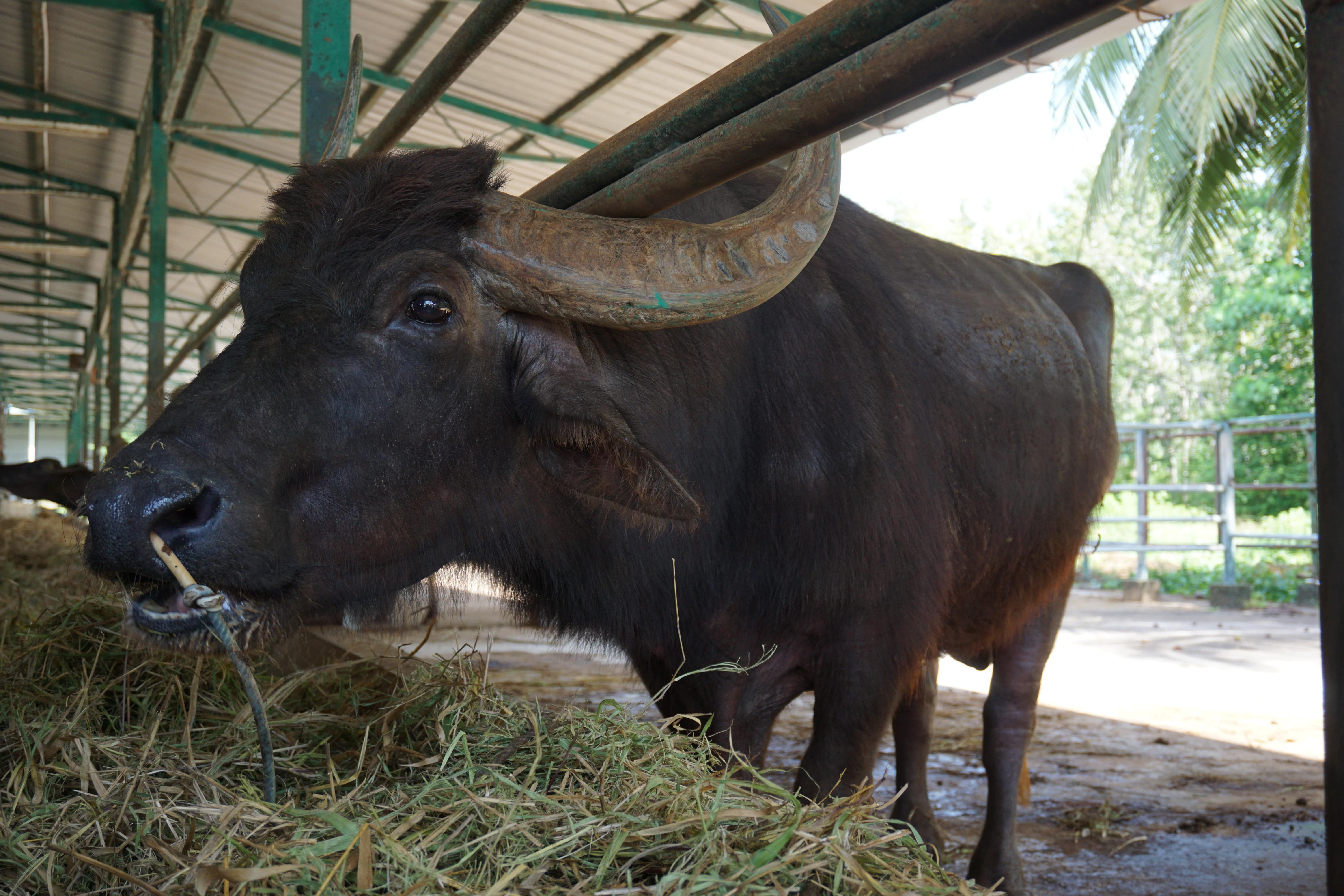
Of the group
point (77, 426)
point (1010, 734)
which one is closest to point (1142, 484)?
point (1010, 734)

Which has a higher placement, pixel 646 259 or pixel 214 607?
pixel 646 259

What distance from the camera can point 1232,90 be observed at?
12.3 m

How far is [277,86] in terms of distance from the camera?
1218 centimetres

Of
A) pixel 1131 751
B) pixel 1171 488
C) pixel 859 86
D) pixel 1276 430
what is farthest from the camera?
pixel 1171 488

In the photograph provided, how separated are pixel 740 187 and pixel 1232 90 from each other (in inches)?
477

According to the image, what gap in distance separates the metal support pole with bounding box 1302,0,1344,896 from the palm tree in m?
12.8

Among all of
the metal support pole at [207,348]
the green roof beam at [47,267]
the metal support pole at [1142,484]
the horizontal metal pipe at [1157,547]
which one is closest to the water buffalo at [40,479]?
the metal support pole at [207,348]

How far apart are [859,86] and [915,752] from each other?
323 cm

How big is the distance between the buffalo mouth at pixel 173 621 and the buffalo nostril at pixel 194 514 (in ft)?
0.31

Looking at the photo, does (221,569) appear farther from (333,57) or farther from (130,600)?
(333,57)

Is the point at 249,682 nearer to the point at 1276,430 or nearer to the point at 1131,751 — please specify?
the point at 1131,751

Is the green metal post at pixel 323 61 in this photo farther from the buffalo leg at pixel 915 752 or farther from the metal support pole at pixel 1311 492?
the metal support pole at pixel 1311 492

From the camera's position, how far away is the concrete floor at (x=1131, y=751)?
11.6 feet

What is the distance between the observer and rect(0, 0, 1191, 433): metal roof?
880 cm
